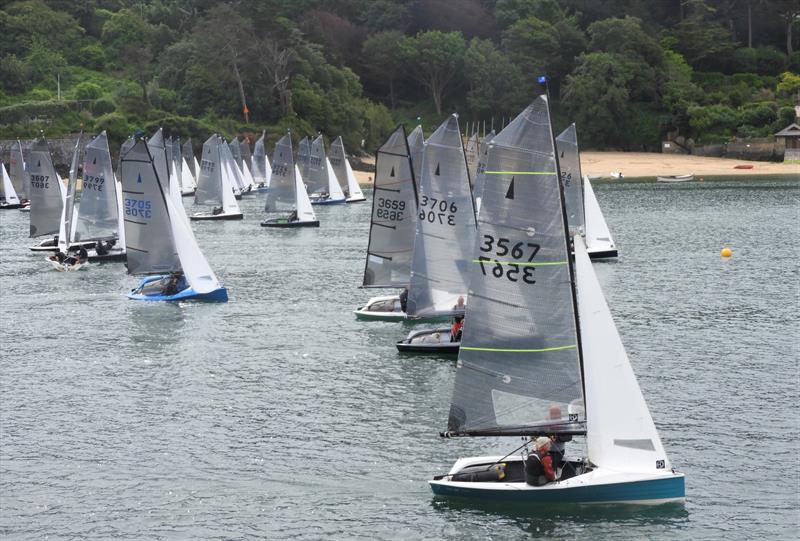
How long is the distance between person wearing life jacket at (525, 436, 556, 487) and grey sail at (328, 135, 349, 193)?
9485 cm

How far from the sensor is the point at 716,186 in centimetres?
12044

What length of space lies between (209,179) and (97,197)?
30.3 metres

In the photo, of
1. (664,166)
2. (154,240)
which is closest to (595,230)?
(154,240)

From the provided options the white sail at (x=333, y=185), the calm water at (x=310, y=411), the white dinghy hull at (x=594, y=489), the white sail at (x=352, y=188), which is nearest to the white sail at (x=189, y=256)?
the calm water at (x=310, y=411)

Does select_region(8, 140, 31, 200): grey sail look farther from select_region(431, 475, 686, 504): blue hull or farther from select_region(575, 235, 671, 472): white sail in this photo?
select_region(575, 235, 671, 472): white sail

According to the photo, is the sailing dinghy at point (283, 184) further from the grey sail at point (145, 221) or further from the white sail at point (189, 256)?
the white sail at point (189, 256)

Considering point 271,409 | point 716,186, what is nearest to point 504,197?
point 271,409

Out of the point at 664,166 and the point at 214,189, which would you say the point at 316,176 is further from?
the point at 664,166

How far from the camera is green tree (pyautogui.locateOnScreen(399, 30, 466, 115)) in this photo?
155m

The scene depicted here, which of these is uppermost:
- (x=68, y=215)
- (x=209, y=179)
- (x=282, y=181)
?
(x=209, y=179)

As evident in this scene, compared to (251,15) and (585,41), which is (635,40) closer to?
(585,41)

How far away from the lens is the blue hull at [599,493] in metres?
26.6

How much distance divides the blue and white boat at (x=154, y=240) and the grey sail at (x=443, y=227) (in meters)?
15.5

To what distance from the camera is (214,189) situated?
327 feet
